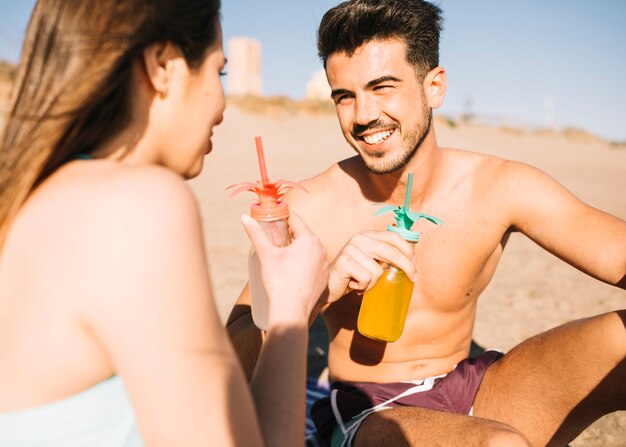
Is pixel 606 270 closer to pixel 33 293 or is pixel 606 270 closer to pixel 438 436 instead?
pixel 438 436

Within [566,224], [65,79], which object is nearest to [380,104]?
[566,224]

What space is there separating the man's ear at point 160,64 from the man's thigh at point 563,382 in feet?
6.08

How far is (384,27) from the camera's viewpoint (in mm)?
2627

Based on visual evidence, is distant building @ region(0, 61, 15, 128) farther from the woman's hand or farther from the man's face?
the man's face

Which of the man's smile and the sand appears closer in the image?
the man's smile

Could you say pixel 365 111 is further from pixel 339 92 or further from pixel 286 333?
pixel 286 333

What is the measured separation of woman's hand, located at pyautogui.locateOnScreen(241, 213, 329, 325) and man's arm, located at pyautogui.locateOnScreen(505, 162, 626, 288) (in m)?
1.39

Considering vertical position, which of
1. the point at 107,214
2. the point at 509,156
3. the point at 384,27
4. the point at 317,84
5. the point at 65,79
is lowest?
the point at 509,156

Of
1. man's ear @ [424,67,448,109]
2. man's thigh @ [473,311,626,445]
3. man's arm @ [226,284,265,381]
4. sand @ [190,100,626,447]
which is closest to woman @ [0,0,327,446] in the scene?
man's arm @ [226,284,265,381]

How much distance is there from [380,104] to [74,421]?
6.62ft

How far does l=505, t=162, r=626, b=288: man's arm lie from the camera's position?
2.15 metres

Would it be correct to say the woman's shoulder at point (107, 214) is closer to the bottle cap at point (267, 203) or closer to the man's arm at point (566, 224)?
the bottle cap at point (267, 203)

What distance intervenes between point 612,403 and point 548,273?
427 cm

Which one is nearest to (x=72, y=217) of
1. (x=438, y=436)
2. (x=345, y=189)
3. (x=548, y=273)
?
(x=438, y=436)
